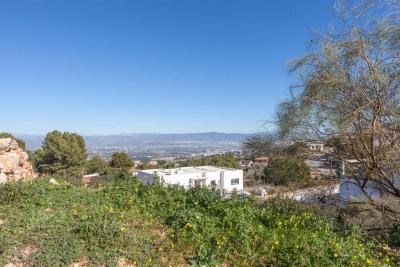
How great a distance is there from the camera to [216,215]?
12.8ft

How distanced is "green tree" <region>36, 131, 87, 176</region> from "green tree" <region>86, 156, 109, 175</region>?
1.35 m

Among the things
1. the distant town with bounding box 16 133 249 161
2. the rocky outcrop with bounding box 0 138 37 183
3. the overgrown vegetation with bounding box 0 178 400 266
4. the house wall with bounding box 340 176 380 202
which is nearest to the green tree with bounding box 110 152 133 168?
the distant town with bounding box 16 133 249 161

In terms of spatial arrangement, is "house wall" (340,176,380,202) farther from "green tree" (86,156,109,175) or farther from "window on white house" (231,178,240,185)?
"green tree" (86,156,109,175)

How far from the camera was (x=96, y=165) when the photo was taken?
907 inches

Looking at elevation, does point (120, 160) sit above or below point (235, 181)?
above

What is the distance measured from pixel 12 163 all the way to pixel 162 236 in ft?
13.1

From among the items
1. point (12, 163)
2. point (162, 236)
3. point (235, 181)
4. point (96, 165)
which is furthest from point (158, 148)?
point (162, 236)

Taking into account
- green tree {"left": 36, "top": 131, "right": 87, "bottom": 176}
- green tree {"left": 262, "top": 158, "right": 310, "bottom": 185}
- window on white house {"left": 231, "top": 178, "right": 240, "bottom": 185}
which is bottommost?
window on white house {"left": 231, "top": 178, "right": 240, "bottom": 185}

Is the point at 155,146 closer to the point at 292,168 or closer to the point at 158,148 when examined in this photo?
the point at 158,148

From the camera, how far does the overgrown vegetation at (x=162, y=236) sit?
2.86 m

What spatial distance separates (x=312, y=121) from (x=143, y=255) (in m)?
2.94

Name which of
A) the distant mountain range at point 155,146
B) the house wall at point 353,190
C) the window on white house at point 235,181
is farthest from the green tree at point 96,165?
the house wall at point 353,190

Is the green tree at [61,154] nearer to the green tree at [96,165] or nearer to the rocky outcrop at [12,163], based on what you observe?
the green tree at [96,165]

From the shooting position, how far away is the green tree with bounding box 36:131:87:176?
1958 cm
